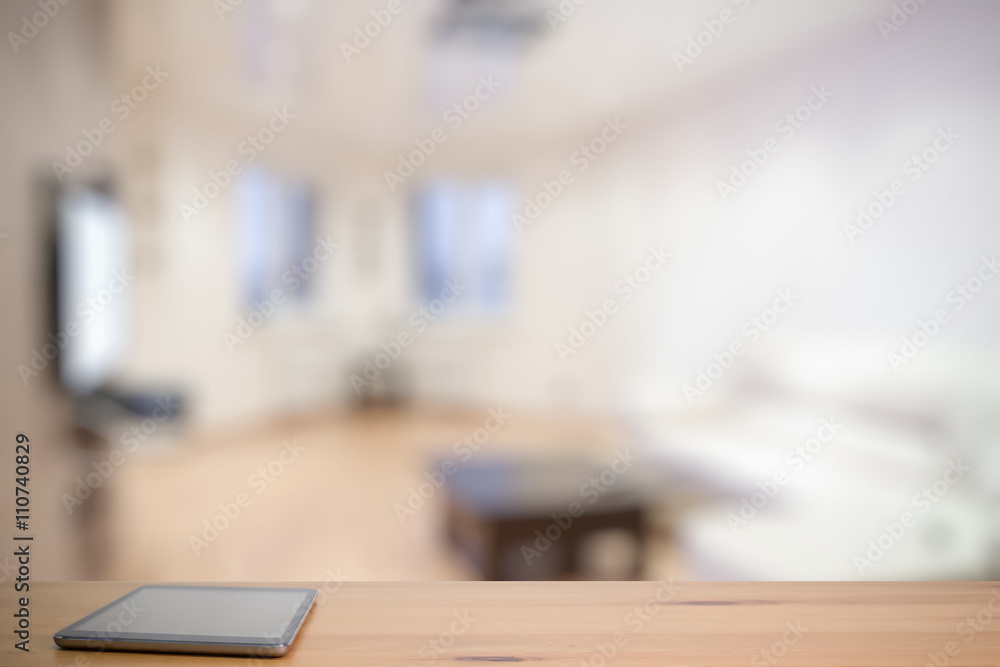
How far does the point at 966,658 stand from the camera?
1.09ft

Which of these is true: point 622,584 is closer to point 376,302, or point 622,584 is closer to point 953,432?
point 376,302

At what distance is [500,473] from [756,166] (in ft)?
1.51
